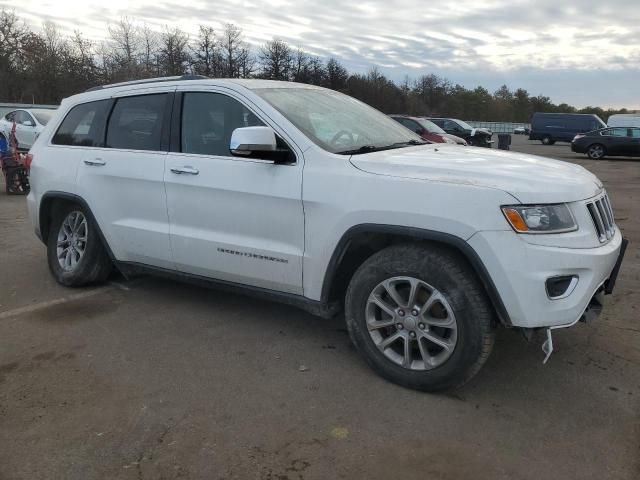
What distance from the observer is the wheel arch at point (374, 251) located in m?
2.88

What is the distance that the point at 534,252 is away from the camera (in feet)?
9.05

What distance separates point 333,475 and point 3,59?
49466 mm

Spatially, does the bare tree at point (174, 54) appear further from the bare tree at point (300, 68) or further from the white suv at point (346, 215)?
the white suv at point (346, 215)

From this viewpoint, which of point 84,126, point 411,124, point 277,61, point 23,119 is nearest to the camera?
point 84,126

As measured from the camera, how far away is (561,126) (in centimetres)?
3566

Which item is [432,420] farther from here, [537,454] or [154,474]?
[154,474]

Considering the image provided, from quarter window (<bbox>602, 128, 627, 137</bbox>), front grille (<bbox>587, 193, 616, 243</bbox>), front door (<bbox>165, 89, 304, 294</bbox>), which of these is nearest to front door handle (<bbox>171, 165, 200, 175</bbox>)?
front door (<bbox>165, 89, 304, 294</bbox>)

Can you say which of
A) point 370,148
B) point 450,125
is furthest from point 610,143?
point 370,148

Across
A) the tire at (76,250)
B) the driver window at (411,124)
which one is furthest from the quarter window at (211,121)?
the driver window at (411,124)

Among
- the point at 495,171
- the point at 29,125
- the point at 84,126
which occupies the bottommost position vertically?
the point at 29,125

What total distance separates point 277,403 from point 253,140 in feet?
5.02

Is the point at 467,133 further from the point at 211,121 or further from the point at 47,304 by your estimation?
the point at 47,304

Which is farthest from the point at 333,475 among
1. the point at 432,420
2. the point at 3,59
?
the point at 3,59

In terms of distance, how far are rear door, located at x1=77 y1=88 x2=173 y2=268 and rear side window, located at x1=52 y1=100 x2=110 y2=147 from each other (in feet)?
0.26
